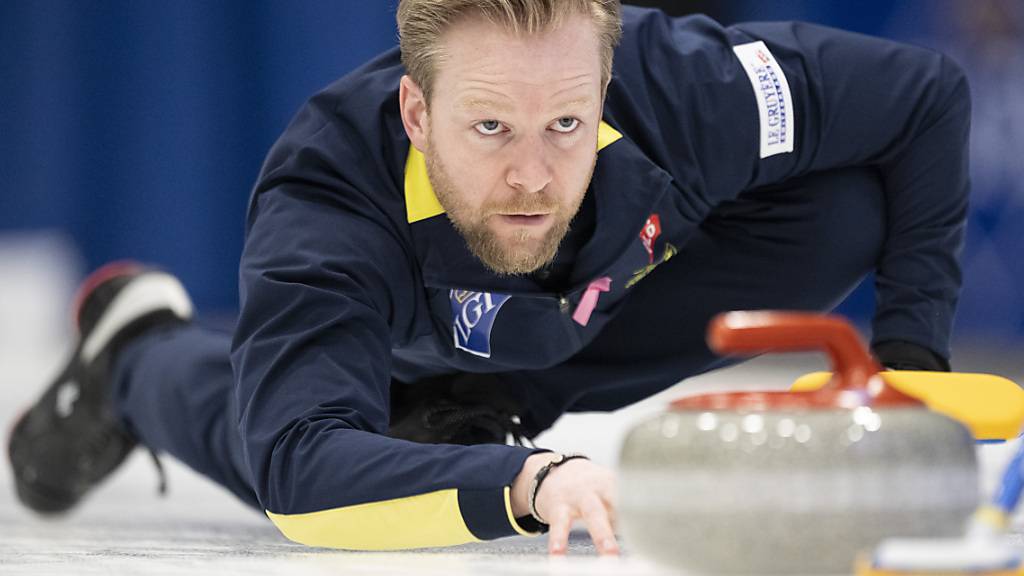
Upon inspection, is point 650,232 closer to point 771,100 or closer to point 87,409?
point 771,100

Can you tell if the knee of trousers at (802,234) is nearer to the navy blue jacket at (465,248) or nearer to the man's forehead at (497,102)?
the navy blue jacket at (465,248)

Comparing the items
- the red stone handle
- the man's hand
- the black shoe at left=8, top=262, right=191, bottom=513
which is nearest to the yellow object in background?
the man's hand

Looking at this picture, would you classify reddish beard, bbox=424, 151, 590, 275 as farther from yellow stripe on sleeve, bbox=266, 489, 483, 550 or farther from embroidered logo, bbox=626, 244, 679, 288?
yellow stripe on sleeve, bbox=266, 489, 483, 550

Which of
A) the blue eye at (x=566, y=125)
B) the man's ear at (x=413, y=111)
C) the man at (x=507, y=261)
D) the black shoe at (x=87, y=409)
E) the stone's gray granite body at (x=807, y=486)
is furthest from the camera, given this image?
the black shoe at (x=87, y=409)

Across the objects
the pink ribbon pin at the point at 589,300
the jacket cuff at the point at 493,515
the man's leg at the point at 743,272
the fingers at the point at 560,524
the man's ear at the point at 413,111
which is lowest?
the man's leg at the point at 743,272

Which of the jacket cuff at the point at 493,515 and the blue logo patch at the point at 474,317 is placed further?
the blue logo patch at the point at 474,317

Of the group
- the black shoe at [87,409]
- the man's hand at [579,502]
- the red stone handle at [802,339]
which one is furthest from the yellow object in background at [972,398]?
the black shoe at [87,409]

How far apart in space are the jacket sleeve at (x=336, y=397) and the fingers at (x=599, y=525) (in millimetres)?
98

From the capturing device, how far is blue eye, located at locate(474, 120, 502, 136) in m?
1.52

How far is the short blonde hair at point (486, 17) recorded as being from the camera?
1.51m

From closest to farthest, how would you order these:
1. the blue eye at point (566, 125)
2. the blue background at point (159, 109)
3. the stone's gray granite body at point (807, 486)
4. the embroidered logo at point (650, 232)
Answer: the stone's gray granite body at point (807, 486) < the blue eye at point (566, 125) < the embroidered logo at point (650, 232) < the blue background at point (159, 109)

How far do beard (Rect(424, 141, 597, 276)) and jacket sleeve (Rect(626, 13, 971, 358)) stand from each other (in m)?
0.29

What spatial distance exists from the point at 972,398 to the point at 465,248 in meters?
0.59

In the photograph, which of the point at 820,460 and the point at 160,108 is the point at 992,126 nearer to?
the point at 160,108
